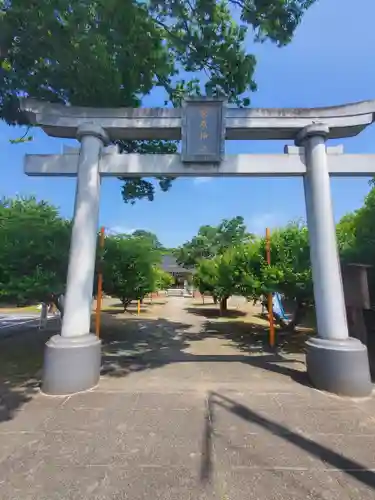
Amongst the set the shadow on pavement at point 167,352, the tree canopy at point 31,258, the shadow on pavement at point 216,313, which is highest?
the tree canopy at point 31,258

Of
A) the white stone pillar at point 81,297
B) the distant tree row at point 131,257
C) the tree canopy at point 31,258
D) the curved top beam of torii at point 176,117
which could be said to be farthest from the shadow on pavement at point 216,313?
the curved top beam of torii at point 176,117

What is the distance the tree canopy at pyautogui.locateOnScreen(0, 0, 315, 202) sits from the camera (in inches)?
225

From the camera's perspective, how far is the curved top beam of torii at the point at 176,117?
19.3 feet

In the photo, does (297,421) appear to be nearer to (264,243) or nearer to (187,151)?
(187,151)

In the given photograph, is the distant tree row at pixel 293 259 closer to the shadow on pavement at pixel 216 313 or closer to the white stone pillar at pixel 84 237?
the white stone pillar at pixel 84 237

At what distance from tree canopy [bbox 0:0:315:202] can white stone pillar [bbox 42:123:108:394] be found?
1707 mm

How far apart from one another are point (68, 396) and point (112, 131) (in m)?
5.04

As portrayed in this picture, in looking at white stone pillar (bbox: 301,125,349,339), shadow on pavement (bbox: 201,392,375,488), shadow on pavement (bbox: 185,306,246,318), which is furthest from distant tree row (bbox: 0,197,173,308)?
shadow on pavement (bbox: 185,306,246,318)

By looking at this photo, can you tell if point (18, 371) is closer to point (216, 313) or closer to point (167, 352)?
point (167, 352)

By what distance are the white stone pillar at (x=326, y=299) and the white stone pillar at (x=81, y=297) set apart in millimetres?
4004

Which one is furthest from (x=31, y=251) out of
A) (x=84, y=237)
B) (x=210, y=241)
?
(x=210, y=241)

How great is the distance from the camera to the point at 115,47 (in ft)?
20.9

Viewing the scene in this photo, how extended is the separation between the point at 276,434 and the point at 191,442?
3.47 feet

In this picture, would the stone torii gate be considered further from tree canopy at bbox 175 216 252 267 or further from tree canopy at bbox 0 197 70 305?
tree canopy at bbox 175 216 252 267
